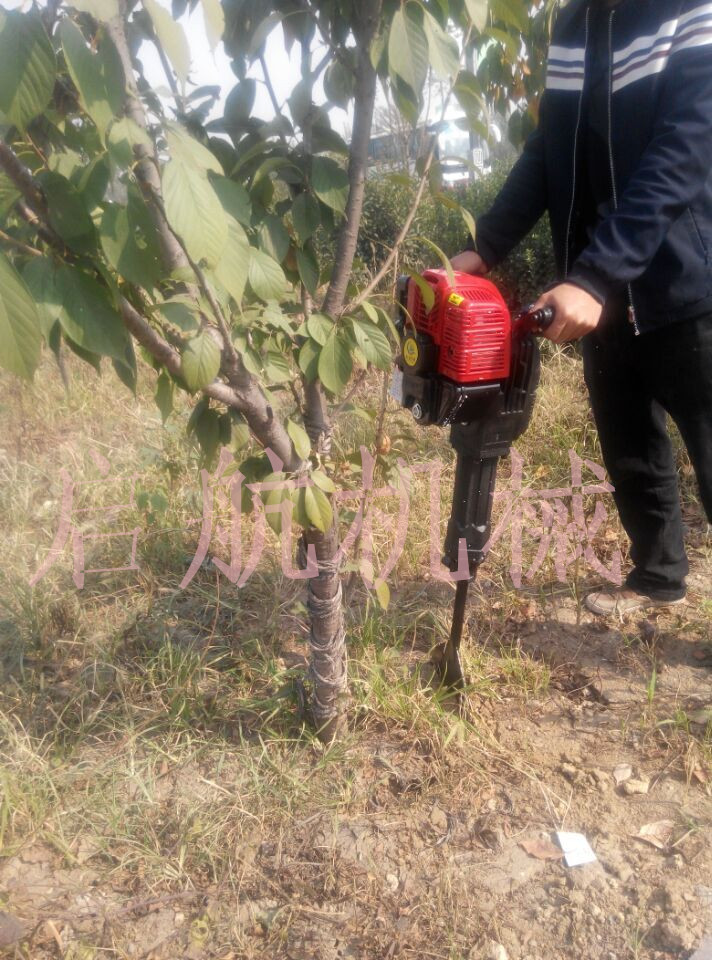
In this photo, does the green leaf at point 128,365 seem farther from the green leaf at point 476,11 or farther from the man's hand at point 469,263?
the man's hand at point 469,263

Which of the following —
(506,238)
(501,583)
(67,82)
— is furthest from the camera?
(501,583)

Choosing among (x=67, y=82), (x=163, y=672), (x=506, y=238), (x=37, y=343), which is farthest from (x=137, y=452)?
(x=37, y=343)

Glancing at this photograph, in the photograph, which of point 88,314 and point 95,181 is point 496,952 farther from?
point 95,181

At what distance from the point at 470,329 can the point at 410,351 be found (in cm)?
17

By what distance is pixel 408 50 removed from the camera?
3.15 ft

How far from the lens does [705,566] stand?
231 centimetres

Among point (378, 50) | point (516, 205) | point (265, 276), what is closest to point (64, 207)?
point (265, 276)

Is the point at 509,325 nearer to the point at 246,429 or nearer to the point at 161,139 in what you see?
the point at 246,429

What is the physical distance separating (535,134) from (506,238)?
0.28 metres

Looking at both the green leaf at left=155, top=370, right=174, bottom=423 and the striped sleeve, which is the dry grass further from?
the striped sleeve

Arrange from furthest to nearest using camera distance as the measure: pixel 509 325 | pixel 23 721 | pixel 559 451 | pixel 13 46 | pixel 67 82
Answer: pixel 559 451
pixel 23 721
pixel 509 325
pixel 67 82
pixel 13 46

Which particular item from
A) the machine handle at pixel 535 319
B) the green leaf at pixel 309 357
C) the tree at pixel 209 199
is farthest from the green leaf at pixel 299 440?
the machine handle at pixel 535 319

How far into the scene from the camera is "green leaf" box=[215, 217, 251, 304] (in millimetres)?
897

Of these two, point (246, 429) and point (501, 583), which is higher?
point (246, 429)
